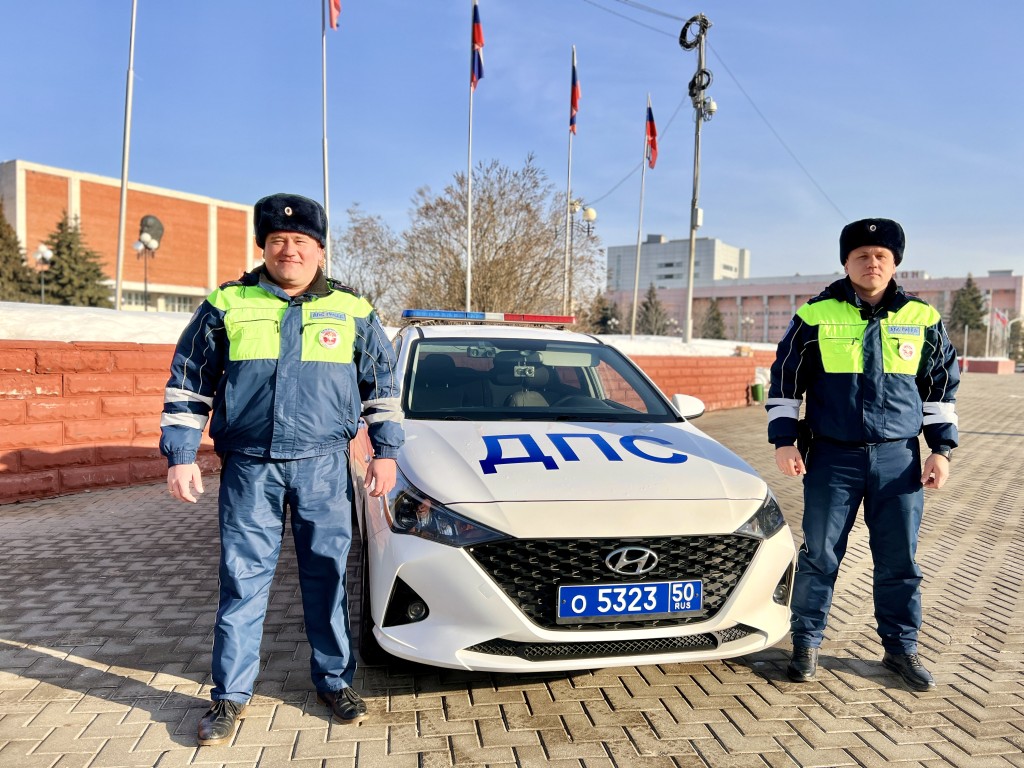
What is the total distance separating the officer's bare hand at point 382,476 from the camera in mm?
2807

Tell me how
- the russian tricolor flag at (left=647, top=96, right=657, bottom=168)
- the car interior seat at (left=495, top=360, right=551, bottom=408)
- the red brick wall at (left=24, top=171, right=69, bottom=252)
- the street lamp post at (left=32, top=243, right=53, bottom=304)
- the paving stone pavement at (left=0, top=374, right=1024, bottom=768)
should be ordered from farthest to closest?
the red brick wall at (left=24, top=171, right=69, bottom=252) → the street lamp post at (left=32, top=243, right=53, bottom=304) → the russian tricolor flag at (left=647, top=96, right=657, bottom=168) → the car interior seat at (left=495, top=360, right=551, bottom=408) → the paving stone pavement at (left=0, top=374, right=1024, bottom=768)

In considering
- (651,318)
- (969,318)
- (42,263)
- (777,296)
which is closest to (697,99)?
(42,263)

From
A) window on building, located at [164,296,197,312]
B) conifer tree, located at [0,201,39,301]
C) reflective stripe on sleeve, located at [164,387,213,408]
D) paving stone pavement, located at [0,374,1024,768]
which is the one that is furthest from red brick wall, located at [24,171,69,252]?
reflective stripe on sleeve, located at [164,387,213,408]

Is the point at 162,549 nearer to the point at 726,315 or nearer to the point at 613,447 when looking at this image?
the point at 613,447

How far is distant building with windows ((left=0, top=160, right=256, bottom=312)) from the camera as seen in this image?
46.3 m

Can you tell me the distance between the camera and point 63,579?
4391 mm

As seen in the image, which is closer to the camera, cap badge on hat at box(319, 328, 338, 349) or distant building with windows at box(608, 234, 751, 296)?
cap badge on hat at box(319, 328, 338, 349)

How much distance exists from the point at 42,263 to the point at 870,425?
1827 inches

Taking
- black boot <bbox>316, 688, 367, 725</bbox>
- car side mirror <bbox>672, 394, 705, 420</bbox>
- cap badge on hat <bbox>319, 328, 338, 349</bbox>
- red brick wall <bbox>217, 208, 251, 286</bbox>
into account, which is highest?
red brick wall <bbox>217, 208, 251, 286</bbox>

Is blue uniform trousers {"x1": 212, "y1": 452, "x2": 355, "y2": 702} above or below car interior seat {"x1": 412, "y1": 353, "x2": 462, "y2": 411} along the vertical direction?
below

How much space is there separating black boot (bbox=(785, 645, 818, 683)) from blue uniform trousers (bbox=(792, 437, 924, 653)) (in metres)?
0.03

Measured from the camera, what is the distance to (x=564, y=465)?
297cm

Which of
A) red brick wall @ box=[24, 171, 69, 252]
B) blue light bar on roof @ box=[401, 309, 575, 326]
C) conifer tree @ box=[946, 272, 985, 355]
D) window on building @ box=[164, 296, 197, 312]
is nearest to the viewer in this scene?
blue light bar on roof @ box=[401, 309, 575, 326]

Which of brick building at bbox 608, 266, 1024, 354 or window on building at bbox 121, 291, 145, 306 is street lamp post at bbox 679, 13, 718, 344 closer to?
window on building at bbox 121, 291, 145, 306
